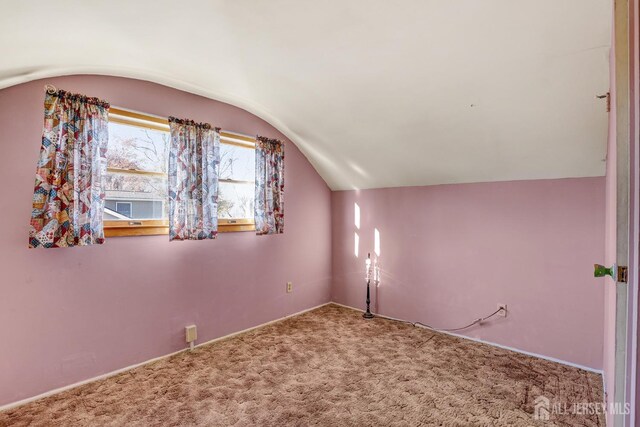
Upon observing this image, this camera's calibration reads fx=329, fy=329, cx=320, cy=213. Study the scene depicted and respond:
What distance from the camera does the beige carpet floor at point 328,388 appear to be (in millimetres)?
2115

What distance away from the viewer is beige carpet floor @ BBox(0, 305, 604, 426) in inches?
83.3

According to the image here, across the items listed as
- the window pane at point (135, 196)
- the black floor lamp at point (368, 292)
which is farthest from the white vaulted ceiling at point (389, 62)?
the black floor lamp at point (368, 292)

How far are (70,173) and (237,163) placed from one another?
1.60 m

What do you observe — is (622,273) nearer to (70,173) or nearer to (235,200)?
(70,173)

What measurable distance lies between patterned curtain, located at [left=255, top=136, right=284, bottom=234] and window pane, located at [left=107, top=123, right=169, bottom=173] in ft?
3.21

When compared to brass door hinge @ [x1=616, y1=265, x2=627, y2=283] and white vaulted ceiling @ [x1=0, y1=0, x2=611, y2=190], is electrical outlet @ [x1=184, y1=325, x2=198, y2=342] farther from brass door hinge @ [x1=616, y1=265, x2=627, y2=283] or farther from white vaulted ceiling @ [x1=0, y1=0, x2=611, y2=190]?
brass door hinge @ [x1=616, y1=265, x2=627, y2=283]

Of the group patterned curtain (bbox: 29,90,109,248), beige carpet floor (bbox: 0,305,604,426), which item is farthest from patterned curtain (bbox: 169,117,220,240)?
beige carpet floor (bbox: 0,305,604,426)

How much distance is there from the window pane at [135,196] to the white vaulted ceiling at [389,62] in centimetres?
87

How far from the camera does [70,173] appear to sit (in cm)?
241

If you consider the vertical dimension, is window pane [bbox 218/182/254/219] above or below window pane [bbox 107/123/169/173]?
below

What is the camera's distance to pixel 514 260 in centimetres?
311

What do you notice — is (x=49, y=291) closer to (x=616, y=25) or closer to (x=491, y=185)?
(x=616, y=25)

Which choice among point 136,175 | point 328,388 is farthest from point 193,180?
point 328,388

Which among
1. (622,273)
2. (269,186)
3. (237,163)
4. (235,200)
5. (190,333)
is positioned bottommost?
(190,333)
